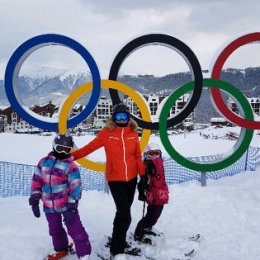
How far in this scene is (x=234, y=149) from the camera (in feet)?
27.9

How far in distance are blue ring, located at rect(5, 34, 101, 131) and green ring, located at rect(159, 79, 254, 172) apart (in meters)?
1.54

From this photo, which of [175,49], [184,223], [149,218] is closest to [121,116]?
[149,218]

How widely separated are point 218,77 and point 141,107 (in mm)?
1817

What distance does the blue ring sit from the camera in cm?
790

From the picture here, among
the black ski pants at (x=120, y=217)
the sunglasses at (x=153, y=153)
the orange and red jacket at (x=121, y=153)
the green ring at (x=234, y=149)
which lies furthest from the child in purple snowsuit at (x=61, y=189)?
the green ring at (x=234, y=149)

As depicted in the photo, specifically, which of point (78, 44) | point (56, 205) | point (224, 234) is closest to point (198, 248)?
point (224, 234)

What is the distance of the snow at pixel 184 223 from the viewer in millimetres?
5105

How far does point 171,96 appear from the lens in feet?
26.8

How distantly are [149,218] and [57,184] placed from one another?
1.61 meters

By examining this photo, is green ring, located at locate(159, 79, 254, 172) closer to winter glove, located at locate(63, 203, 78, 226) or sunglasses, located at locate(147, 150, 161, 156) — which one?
sunglasses, located at locate(147, 150, 161, 156)

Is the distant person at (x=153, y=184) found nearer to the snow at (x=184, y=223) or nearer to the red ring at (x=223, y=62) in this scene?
the snow at (x=184, y=223)

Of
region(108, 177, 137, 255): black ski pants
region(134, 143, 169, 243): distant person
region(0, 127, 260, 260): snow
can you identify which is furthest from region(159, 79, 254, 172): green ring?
region(108, 177, 137, 255): black ski pants

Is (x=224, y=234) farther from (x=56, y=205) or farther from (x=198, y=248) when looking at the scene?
(x=56, y=205)

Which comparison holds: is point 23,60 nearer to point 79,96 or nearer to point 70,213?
point 79,96
